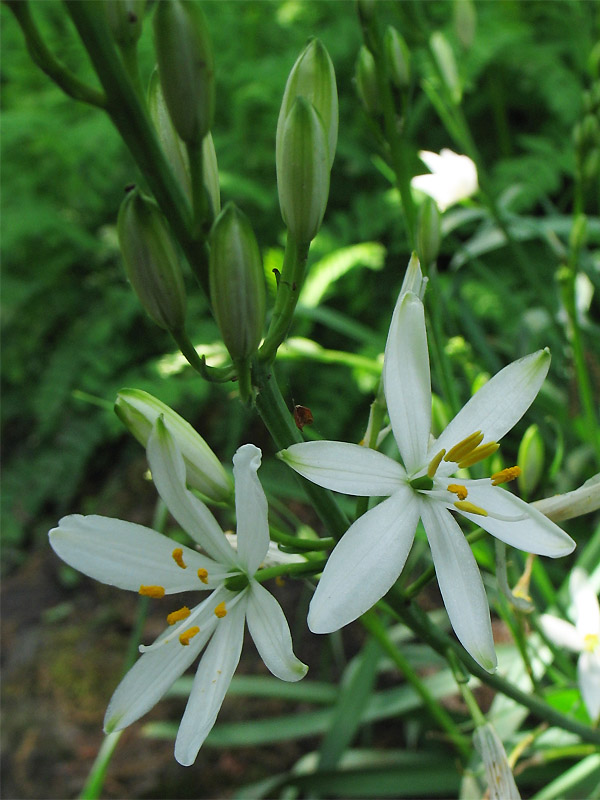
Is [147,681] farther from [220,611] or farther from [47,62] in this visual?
[47,62]

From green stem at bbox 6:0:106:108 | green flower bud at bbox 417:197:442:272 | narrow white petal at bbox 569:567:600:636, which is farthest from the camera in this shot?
narrow white petal at bbox 569:567:600:636

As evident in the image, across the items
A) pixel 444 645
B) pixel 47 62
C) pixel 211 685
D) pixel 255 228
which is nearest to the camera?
pixel 47 62

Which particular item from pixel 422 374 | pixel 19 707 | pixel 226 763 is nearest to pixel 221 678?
pixel 422 374

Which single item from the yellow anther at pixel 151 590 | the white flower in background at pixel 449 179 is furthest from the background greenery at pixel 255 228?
the yellow anther at pixel 151 590

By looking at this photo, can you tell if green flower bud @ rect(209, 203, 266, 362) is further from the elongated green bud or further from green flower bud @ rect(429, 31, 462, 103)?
green flower bud @ rect(429, 31, 462, 103)

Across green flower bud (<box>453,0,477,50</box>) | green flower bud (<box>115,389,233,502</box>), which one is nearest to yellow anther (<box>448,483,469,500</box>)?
green flower bud (<box>115,389,233,502</box>)

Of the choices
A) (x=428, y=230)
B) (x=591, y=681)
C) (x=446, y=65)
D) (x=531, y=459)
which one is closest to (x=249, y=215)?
(x=446, y=65)

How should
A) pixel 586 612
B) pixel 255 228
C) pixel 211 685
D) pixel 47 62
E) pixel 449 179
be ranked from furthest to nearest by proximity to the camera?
pixel 255 228 < pixel 449 179 < pixel 586 612 < pixel 211 685 < pixel 47 62
